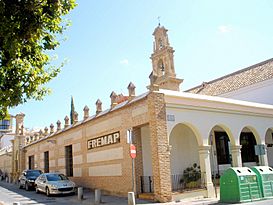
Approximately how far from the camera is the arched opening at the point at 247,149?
21.1m

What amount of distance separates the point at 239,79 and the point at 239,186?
19681mm

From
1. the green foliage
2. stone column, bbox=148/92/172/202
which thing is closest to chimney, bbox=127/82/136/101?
stone column, bbox=148/92/172/202

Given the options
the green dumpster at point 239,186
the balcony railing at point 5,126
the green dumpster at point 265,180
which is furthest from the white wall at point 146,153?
the balcony railing at point 5,126

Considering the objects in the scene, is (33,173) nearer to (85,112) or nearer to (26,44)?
(85,112)

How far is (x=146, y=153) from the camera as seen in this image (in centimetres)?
1587

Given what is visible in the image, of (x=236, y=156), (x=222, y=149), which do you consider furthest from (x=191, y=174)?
(x=222, y=149)

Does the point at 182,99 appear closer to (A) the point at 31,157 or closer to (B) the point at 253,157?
(B) the point at 253,157

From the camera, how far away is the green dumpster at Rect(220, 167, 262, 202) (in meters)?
12.3

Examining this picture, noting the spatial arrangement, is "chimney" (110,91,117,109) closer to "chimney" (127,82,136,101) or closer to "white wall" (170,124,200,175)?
"chimney" (127,82,136,101)

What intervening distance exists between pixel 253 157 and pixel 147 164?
9630 millimetres

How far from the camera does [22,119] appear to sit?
128 ft

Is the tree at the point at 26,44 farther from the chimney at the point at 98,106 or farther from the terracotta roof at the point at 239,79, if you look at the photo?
the terracotta roof at the point at 239,79

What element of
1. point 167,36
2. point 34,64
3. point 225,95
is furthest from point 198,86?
point 34,64

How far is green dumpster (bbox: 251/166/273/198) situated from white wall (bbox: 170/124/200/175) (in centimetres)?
447
